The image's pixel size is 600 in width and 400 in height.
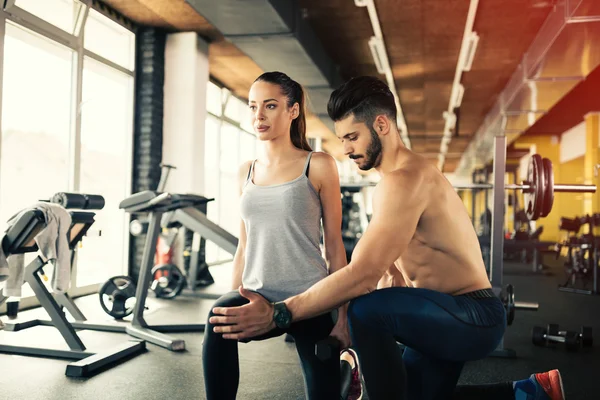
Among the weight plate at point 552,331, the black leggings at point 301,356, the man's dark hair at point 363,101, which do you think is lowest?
the weight plate at point 552,331

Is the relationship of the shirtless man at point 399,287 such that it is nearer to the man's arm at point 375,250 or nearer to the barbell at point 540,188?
the man's arm at point 375,250

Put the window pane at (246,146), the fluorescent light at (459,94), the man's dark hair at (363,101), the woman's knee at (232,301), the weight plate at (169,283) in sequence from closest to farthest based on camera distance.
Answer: the woman's knee at (232,301) → the man's dark hair at (363,101) → the weight plate at (169,283) → the fluorescent light at (459,94) → the window pane at (246,146)

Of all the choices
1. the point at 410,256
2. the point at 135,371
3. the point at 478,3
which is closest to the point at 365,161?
the point at 410,256

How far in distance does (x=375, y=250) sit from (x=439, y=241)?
0.23 meters

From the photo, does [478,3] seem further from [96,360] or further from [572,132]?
[572,132]

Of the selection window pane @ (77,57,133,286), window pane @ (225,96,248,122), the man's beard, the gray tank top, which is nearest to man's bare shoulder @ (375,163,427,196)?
the man's beard

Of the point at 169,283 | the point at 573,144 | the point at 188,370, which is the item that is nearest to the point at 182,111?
the point at 169,283

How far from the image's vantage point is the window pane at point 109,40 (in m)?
5.40

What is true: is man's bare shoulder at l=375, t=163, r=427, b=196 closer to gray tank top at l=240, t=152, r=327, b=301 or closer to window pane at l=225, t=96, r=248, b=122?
gray tank top at l=240, t=152, r=327, b=301

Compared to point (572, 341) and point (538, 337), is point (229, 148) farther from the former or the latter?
point (572, 341)

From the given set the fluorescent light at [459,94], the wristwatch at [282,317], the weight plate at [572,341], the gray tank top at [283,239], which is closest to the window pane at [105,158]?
the weight plate at [572,341]

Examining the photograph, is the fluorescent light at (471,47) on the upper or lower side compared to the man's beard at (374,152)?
upper

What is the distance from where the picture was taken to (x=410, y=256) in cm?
156

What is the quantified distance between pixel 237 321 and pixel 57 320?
2133 mm
